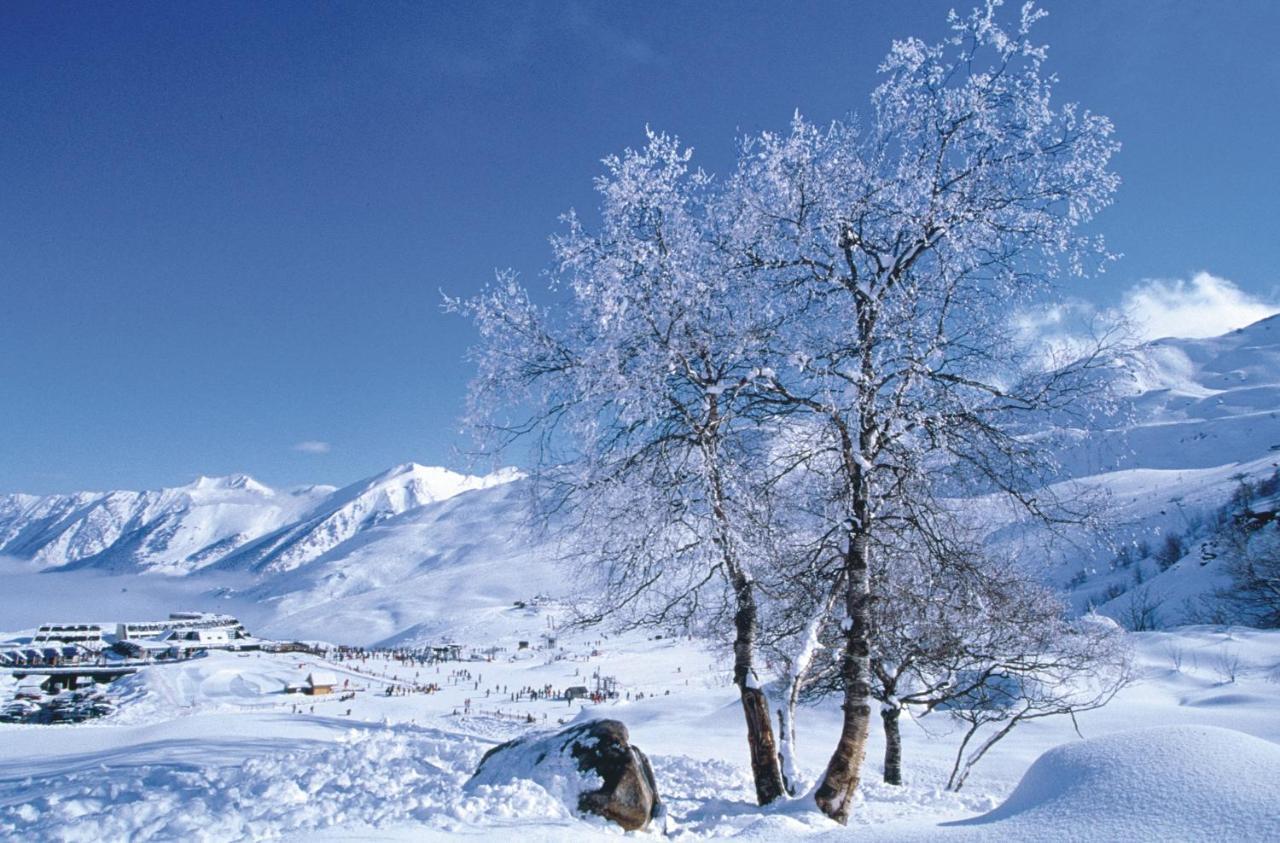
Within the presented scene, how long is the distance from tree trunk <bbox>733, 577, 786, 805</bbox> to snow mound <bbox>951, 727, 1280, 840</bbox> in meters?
3.78

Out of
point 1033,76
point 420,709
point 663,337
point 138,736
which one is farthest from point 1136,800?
point 420,709

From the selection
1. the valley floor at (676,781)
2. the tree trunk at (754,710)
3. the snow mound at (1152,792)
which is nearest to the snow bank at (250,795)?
the valley floor at (676,781)

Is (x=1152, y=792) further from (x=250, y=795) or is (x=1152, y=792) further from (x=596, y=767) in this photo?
(x=250, y=795)

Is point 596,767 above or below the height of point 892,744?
above

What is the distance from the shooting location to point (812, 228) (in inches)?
277

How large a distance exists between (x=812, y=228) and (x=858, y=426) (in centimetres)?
213

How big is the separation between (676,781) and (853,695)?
392 cm

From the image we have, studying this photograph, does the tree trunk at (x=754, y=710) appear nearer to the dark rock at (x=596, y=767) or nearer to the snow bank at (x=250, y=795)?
the dark rock at (x=596, y=767)

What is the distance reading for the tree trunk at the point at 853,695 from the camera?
679 centimetres

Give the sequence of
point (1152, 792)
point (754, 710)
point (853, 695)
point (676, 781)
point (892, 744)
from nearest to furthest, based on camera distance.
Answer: point (1152, 792), point (853, 695), point (754, 710), point (676, 781), point (892, 744)

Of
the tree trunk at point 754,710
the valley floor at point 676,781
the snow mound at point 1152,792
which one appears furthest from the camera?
the tree trunk at point 754,710

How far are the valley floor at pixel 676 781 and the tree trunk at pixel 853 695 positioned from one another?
40 cm

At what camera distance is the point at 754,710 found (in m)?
7.50

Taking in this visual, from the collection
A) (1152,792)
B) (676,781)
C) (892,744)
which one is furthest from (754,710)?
(892,744)
